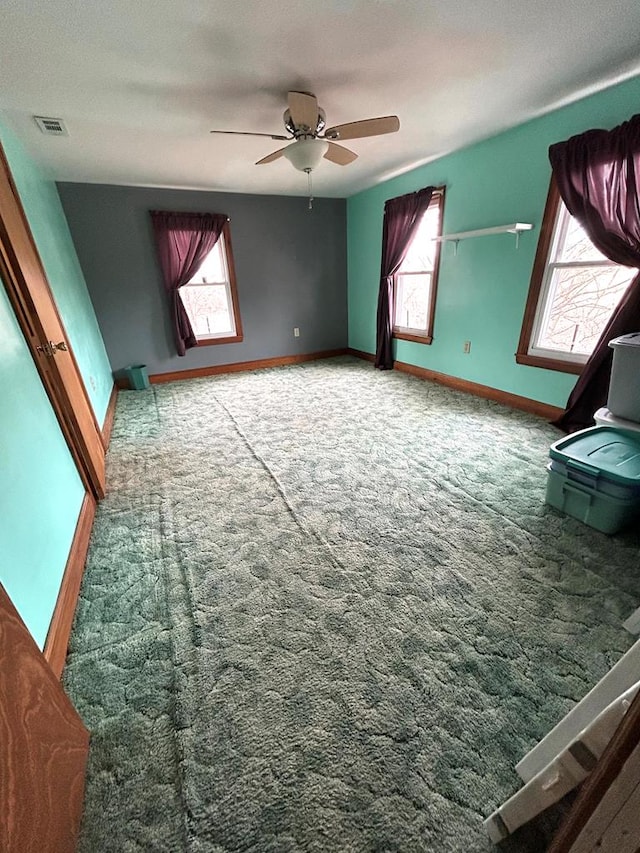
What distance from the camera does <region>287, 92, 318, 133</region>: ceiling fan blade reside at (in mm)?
1907

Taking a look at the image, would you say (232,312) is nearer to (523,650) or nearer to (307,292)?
(307,292)

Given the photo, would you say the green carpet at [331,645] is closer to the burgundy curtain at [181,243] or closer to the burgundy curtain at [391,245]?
the burgundy curtain at [391,245]

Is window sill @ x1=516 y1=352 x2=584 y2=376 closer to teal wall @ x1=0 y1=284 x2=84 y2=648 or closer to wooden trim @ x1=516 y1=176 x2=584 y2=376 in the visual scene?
wooden trim @ x1=516 y1=176 x2=584 y2=376

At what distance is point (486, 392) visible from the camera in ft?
11.4

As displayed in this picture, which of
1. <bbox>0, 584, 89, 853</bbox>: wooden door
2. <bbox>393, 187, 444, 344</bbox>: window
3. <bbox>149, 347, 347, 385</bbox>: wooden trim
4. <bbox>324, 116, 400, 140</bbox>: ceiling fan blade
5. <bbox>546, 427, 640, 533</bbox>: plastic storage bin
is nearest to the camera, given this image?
<bbox>0, 584, 89, 853</bbox>: wooden door

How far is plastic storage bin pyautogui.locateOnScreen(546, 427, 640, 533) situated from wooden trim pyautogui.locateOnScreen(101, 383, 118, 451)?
308 centimetres

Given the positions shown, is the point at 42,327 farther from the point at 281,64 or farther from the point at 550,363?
the point at 550,363

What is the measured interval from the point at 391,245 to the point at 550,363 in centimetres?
230

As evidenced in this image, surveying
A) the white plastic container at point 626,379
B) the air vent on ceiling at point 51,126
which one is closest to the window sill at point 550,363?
the white plastic container at point 626,379

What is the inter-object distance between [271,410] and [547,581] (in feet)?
8.49

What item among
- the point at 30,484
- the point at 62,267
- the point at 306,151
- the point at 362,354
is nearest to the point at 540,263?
the point at 306,151

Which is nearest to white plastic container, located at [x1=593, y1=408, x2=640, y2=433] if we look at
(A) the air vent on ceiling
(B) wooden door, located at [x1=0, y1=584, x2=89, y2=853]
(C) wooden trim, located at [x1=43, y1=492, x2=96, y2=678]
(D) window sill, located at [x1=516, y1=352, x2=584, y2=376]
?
(D) window sill, located at [x1=516, y1=352, x2=584, y2=376]

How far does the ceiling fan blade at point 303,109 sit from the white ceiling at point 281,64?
0.38 ft

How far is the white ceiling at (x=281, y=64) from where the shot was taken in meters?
1.47
